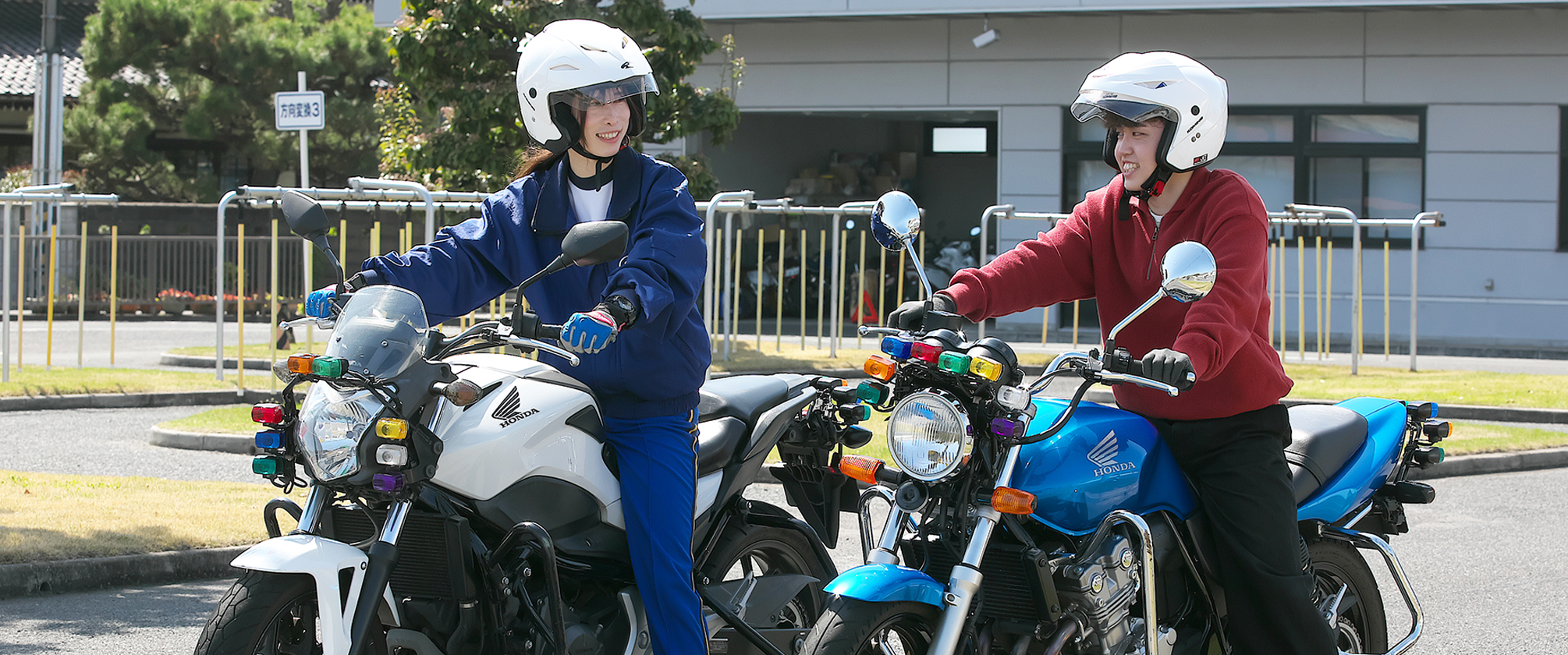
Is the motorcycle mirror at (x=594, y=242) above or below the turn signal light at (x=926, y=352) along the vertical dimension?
above

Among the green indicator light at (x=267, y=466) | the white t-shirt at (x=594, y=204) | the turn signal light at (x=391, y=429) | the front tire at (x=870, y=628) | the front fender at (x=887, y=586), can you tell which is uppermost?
the white t-shirt at (x=594, y=204)

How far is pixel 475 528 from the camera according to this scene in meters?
3.65

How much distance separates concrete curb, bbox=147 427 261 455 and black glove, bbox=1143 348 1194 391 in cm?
781

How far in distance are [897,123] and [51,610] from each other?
2444cm

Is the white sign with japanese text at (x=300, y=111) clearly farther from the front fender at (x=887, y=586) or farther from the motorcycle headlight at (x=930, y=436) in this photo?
the front fender at (x=887, y=586)

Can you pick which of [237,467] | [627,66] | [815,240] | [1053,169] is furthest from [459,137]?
[627,66]

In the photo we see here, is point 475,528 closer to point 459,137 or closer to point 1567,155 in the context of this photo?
point 459,137

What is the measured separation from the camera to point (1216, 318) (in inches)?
143

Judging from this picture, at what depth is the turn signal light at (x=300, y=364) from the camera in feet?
10.7

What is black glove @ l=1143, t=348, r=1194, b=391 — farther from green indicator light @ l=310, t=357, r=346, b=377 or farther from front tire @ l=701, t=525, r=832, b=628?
green indicator light @ l=310, t=357, r=346, b=377

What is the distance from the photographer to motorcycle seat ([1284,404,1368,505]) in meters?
4.24

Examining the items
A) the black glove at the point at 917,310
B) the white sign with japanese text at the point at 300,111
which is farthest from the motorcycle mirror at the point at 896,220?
the white sign with japanese text at the point at 300,111

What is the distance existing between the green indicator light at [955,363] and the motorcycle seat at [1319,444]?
116cm

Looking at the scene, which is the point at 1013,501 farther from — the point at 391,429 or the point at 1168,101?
the point at 391,429
